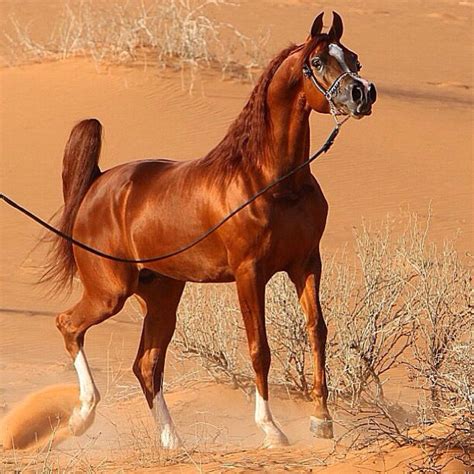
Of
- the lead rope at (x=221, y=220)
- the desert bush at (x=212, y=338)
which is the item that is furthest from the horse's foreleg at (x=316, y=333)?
the desert bush at (x=212, y=338)

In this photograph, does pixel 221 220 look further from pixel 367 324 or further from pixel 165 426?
pixel 367 324

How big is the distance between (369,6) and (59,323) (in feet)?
94.5

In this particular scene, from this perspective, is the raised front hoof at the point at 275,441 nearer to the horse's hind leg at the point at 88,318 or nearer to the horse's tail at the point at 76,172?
the horse's hind leg at the point at 88,318

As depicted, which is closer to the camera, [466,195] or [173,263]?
[173,263]

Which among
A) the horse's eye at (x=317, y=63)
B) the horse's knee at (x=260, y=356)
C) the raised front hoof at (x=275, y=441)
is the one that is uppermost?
the horse's eye at (x=317, y=63)

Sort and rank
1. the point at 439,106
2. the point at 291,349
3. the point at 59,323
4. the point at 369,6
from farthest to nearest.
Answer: the point at 369,6
the point at 439,106
the point at 291,349
the point at 59,323

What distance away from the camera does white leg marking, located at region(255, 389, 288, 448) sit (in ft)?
24.6

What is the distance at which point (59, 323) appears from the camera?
8938 mm

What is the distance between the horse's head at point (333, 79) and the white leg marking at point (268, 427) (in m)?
1.74

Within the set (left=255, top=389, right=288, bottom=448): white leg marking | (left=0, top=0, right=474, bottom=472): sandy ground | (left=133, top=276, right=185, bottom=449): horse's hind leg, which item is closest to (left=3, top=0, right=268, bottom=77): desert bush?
(left=0, top=0, right=474, bottom=472): sandy ground

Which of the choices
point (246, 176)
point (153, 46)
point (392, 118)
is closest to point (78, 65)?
point (153, 46)

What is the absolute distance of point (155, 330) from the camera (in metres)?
8.84

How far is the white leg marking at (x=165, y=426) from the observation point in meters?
8.33

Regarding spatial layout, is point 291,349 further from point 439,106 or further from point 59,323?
point 439,106
